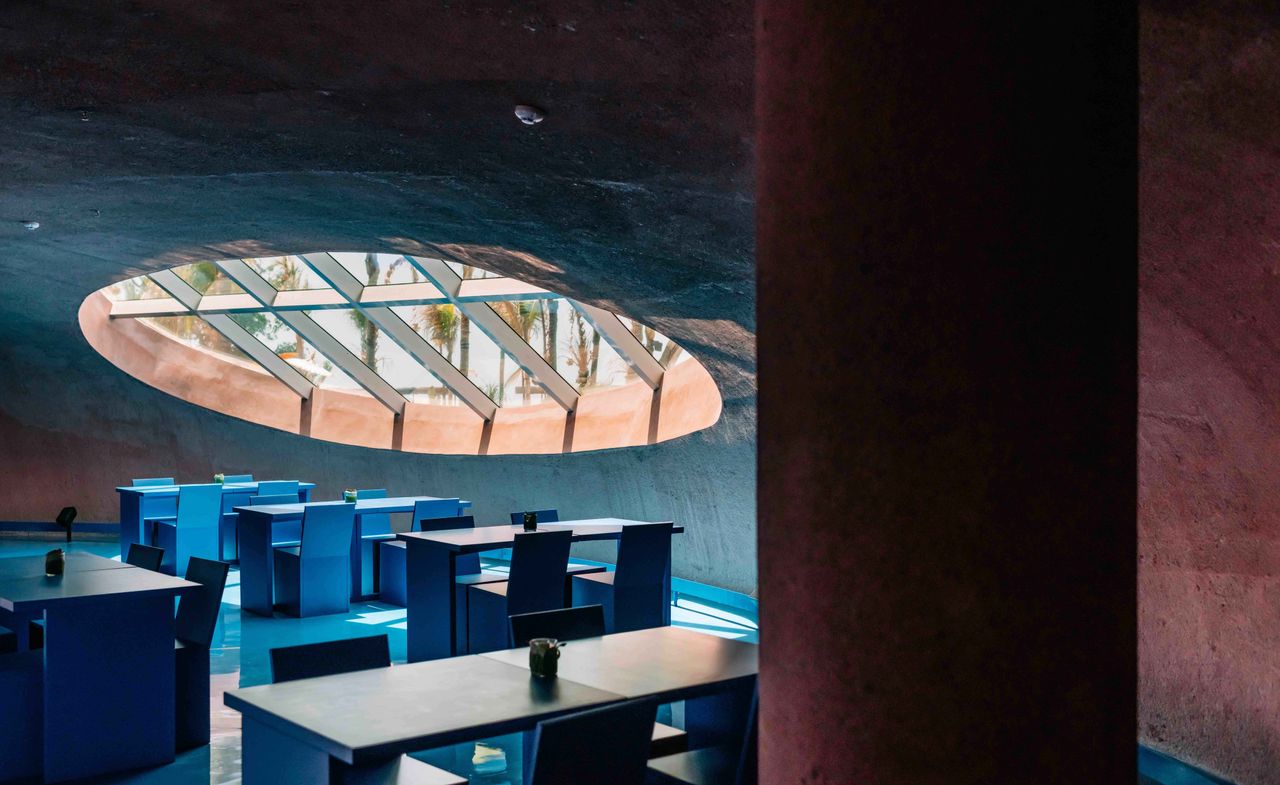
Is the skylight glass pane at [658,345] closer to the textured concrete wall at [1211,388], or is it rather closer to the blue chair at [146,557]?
the blue chair at [146,557]

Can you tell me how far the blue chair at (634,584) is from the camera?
7.56 meters

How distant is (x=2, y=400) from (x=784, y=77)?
54.9ft

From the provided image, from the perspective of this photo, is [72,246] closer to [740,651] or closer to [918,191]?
[740,651]

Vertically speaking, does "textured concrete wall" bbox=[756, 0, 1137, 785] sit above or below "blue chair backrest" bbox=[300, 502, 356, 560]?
above

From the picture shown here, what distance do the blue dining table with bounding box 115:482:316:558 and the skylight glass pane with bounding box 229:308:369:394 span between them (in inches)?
93.1

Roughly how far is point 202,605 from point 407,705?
9.43ft

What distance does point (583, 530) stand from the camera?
838cm

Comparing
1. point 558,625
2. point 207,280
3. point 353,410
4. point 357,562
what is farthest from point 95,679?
point 353,410

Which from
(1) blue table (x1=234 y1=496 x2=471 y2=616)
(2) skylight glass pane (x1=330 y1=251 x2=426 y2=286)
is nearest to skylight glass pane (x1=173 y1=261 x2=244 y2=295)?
(2) skylight glass pane (x1=330 y1=251 x2=426 y2=286)

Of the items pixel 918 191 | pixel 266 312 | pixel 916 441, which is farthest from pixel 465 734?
pixel 266 312

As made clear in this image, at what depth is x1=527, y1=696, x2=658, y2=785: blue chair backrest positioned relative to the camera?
278 centimetres

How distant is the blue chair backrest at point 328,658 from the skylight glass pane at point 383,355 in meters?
9.59

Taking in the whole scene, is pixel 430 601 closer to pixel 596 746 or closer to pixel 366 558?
pixel 366 558

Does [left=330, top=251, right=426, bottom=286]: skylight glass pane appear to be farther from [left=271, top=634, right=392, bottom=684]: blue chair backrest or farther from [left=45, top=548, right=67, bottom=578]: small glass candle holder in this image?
[left=271, top=634, right=392, bottom=684]: blue chair backrest
